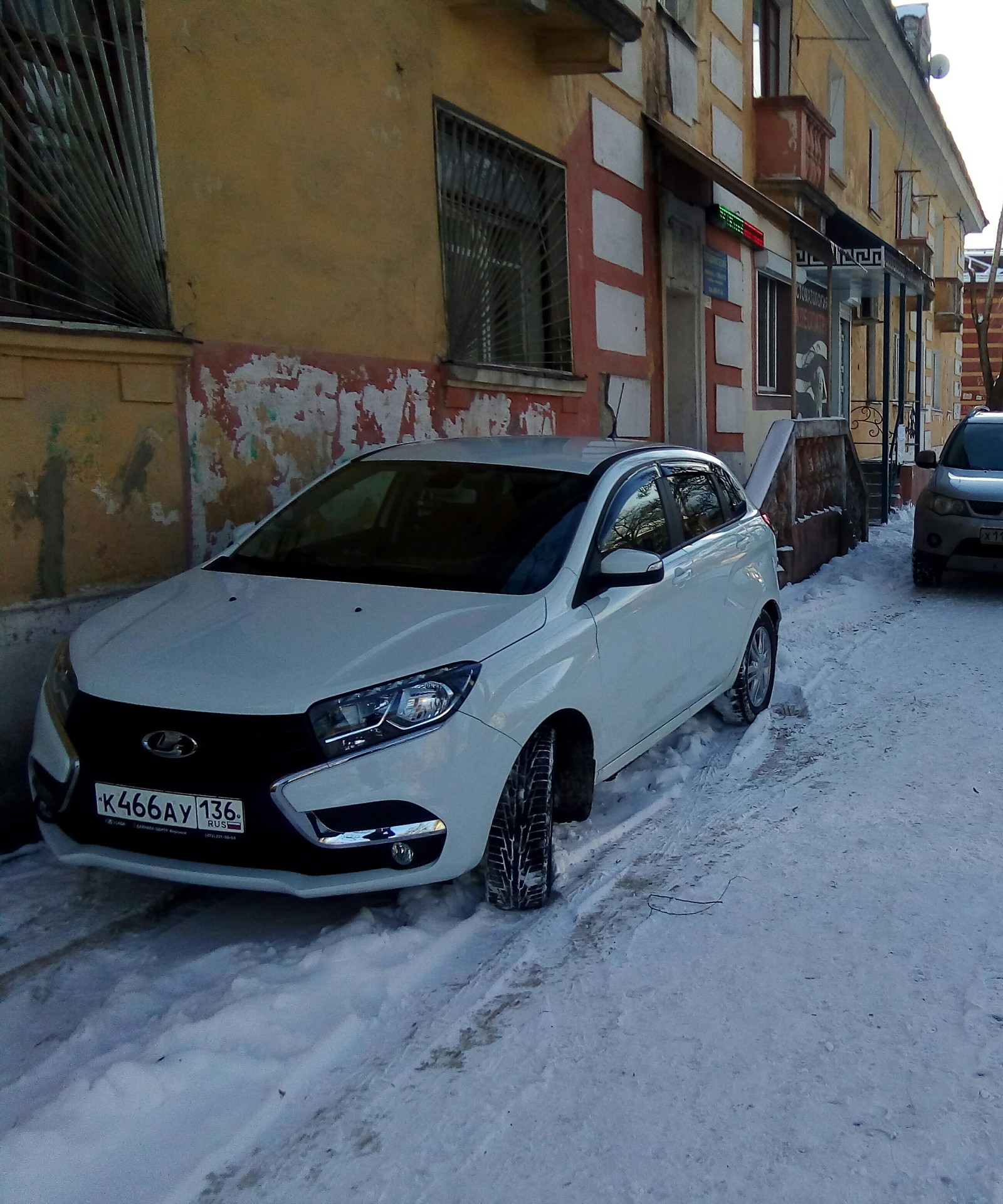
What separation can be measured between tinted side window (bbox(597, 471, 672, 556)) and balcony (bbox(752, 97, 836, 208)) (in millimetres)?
11750

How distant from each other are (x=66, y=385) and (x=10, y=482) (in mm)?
548

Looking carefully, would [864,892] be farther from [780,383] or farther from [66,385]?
[780,383]

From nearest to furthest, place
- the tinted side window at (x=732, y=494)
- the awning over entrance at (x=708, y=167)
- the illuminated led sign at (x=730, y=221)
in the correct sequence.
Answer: the tinted side window at (x=732, y=494) < the awning over entrance at (x=708, y=167) < the illuminated led sign at (x=730, y=221)

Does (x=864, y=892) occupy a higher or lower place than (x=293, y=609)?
lower

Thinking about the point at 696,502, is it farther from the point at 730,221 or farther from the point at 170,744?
the point at 730,221

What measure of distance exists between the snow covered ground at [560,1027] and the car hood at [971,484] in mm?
6092

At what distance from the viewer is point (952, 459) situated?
11148mm

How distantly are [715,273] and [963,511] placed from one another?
4.91 meters

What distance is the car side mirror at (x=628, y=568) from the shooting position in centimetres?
416

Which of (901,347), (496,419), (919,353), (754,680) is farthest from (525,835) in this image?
(919,353)

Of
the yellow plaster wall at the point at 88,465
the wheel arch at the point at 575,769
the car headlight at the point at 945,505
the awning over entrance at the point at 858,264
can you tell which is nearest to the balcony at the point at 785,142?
the awning over entrance at the point at 858,264

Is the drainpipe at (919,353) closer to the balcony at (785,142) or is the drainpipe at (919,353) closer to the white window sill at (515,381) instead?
the balcony at (785,142)

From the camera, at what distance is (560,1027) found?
3.09 m

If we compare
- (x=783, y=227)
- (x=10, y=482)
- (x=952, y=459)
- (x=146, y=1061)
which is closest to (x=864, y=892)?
(x=146, y=1061)
